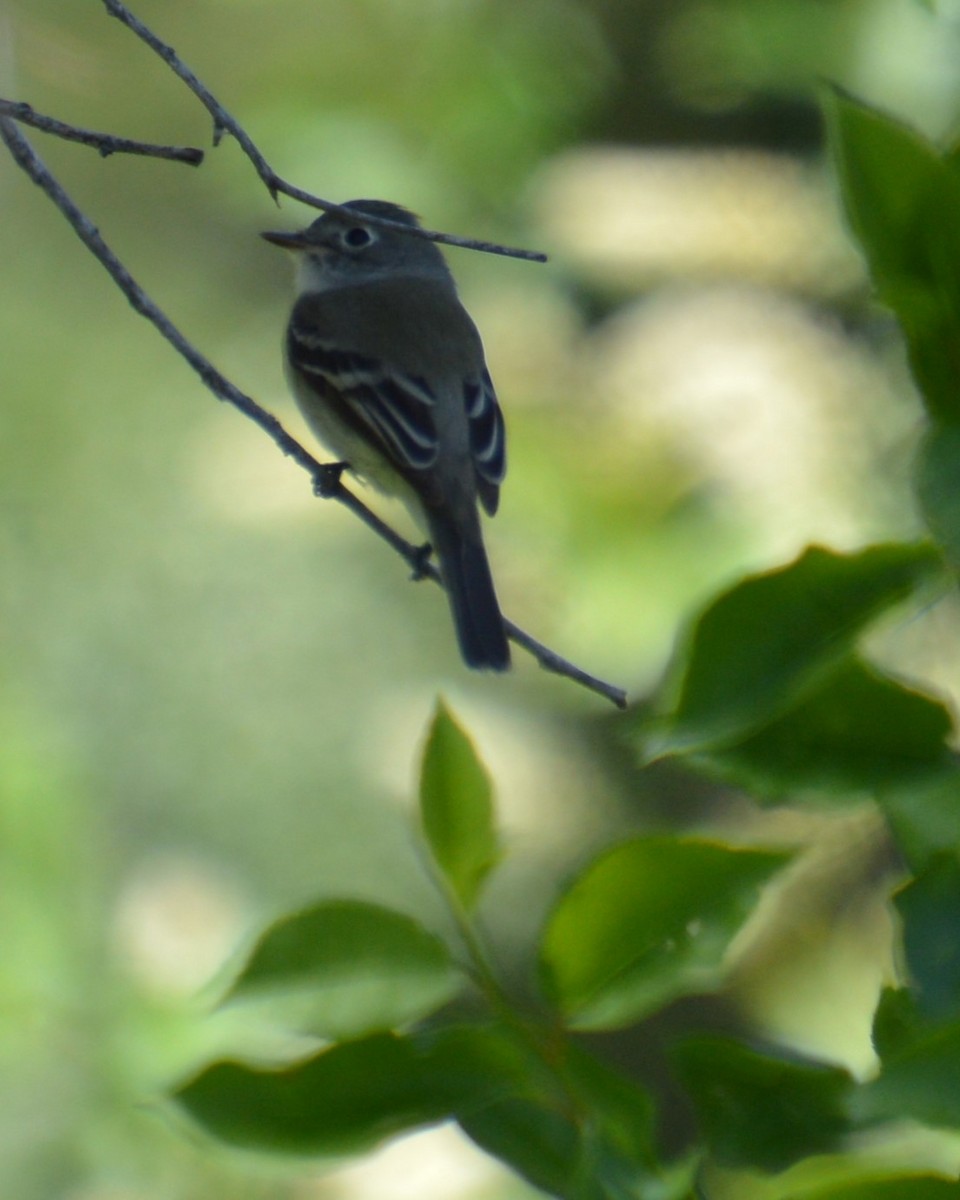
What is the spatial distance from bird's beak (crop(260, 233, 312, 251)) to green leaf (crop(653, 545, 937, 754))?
10.3ft

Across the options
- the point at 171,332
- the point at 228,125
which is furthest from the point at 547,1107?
the point at 171,332

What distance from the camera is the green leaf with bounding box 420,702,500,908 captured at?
2.36 ft

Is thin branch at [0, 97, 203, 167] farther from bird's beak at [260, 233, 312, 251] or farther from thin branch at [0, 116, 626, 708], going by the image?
bird's beak at [260, 233, 312, 251]

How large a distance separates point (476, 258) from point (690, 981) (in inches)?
128

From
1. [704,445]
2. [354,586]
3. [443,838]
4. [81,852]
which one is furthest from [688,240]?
[443,838]

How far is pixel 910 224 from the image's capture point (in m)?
0.56

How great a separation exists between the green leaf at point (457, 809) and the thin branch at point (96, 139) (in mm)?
947

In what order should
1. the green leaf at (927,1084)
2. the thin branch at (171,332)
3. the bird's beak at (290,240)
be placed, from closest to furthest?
the green leaf at (927,1084)
the thin branch at (171,332)
the bird's beak at (290,240)

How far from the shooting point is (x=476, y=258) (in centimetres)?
377

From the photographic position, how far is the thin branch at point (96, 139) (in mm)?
1551

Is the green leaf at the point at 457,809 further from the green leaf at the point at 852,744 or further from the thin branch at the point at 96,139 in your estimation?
the thin branch at the point at 96,139

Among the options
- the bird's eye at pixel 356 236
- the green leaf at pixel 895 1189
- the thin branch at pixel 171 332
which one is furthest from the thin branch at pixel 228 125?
the bird's eye at pixel 356 236

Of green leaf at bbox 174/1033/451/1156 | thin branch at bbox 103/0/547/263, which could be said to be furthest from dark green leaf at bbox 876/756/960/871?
thin branch at bbox 103/0/547/263

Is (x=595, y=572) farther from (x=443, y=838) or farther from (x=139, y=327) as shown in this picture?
(x=443, y=838)
